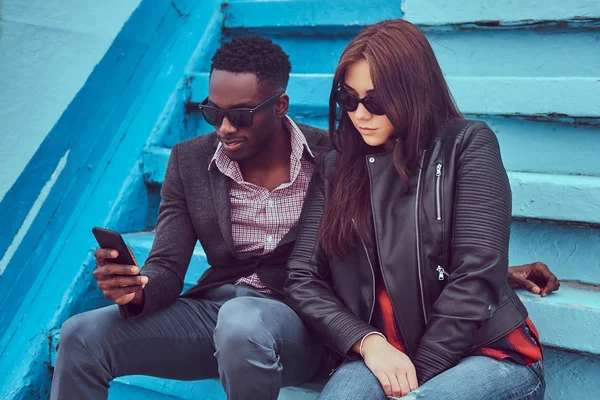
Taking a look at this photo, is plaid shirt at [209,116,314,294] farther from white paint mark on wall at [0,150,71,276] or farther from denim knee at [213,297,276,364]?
white paint mark on wall at [0,150,71,276]

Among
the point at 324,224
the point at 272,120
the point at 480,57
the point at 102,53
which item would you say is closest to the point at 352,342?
the point at 324,224

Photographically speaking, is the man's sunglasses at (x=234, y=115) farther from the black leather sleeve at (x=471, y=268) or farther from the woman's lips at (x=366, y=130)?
the black leather sleeve at (x=471, y=268)

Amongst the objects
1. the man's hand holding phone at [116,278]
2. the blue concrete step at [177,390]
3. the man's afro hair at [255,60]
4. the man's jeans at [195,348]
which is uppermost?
the man's afro hair at [255,60]

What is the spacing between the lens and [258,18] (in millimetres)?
4125

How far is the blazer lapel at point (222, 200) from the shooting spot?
8.67ft

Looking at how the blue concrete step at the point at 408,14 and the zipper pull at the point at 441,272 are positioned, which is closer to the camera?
the zipper pull at the point at 441,272

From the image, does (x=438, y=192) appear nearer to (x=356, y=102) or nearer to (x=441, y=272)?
(x=441, y=272)

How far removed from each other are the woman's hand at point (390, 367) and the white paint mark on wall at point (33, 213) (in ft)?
6.50

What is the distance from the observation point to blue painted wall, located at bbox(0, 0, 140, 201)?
3.21 meters

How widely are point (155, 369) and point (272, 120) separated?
1057 millimetres

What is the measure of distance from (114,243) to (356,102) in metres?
0.94

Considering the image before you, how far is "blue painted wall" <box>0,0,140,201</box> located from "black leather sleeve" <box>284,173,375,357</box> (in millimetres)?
1588

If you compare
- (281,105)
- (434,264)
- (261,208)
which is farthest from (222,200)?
(434,264)

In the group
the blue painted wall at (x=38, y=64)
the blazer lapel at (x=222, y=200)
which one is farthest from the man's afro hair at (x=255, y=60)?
the blue painted wall at (x=38, y=64)
